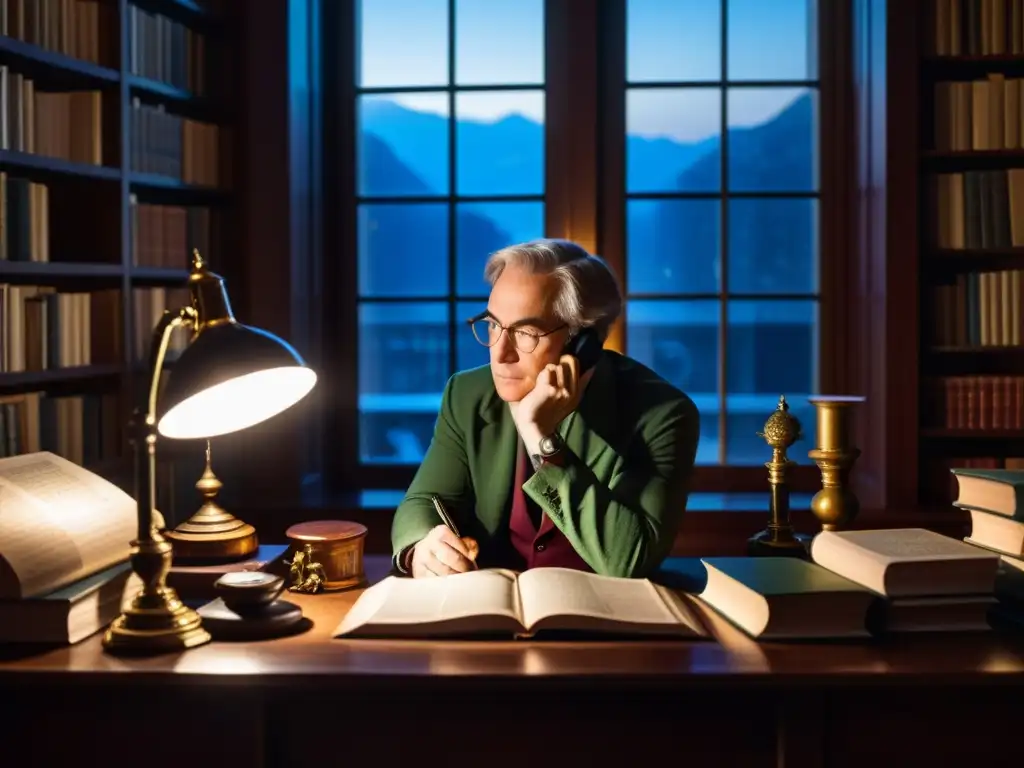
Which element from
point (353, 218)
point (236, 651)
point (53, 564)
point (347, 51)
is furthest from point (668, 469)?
point (347, 51)

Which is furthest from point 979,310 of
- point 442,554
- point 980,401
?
point 442,554

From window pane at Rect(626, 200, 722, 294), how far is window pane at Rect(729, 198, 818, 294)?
3.1 inches

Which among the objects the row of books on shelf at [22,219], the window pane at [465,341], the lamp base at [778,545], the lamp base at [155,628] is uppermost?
the row of books on shelf at [22,219]

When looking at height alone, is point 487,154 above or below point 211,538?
above

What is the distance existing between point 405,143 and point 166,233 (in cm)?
96

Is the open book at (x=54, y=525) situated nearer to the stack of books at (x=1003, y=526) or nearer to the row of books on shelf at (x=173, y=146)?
the stack of books at (x=1003, y=526)

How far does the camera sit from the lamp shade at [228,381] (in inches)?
57.8

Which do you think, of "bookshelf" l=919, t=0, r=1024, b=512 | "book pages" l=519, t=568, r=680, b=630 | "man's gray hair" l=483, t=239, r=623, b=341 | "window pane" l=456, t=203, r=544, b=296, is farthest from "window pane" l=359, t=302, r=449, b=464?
"book pages" l=519, t=568, r=680, b=630

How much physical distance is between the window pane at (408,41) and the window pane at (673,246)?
2.93 feet

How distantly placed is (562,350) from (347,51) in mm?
2411

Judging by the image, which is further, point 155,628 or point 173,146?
point 173,146

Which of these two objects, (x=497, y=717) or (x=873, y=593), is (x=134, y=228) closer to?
(x=497, y=717)

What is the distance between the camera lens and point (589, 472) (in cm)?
195

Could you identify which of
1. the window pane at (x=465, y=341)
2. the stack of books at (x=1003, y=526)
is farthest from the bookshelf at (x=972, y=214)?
the stack of books at (x=1003, y=526)
